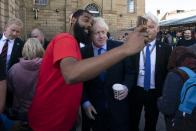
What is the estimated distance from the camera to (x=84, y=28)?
6.01 feet

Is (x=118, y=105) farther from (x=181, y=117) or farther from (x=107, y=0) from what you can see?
(x=107, y=0)

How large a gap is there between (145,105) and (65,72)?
224 centimetres

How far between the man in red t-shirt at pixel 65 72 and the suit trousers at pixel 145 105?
1461 millimetres

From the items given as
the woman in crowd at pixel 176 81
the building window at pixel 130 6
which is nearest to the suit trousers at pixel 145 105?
the woman in crowd at pixel 176 81

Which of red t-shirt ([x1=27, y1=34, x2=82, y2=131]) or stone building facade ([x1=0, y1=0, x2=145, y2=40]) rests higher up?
stone building facade ([x1=0, y1=0, x2=145, y2=40])

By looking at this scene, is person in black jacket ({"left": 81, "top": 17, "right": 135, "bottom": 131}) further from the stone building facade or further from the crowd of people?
the stone building facade

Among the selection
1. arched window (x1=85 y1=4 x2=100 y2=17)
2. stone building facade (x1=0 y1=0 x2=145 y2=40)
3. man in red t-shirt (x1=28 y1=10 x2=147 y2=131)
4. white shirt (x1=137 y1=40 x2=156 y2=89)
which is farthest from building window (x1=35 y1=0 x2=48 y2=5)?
man in red t-shirt (x1=28 y1=10 x2=147 y2=131)

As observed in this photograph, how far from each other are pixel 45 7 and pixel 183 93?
19.8 meters

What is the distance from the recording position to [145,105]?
3039mm

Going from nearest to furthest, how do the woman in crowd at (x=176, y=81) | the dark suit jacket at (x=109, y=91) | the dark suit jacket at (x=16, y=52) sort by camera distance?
the woman in crowd at (x=176, y=81) → the dark suit jacket at (x=109, y=91) → the dark suit jacket at (x=16, y=52)

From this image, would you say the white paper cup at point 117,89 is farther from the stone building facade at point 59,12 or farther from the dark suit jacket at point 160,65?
the stone building facade at point 59,12

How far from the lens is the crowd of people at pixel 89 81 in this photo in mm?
1134

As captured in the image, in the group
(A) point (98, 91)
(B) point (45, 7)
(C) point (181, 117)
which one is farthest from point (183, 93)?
(B) point (45, 7)

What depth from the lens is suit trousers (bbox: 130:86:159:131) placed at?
295cm
